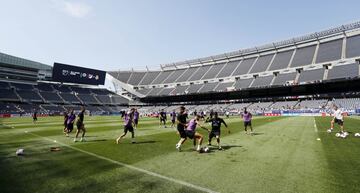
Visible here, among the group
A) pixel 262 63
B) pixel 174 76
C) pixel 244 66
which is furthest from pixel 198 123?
pixel 174 76

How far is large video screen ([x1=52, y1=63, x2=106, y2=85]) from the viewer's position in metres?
86.9

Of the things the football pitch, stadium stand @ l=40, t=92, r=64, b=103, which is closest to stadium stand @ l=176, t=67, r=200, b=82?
stadium stand @ l=40, t=92, r=64, b=103

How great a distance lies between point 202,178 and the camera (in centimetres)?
707

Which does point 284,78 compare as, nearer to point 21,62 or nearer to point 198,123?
point 198,123

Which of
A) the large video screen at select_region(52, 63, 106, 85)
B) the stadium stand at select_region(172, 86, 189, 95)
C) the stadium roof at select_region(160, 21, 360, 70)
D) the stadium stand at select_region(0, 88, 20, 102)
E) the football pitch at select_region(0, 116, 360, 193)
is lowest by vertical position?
the football pitch at select_region(0, 116, 360, 193)

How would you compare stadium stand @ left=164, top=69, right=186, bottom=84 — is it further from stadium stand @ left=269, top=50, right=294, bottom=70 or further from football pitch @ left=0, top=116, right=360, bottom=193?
football pitch @ left=0, top=116, right=360, bottom=193

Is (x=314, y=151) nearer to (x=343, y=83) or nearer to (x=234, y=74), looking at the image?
(x=343, y=83)

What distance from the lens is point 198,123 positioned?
474 inches

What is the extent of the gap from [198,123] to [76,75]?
297 ft

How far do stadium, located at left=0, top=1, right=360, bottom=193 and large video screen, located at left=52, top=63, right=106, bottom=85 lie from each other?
1.32ft

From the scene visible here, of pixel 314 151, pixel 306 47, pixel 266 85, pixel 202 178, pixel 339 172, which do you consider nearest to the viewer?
pixel 202 178

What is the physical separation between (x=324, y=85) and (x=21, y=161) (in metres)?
71.4

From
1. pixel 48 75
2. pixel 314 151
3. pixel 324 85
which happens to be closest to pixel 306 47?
pixel 324 85

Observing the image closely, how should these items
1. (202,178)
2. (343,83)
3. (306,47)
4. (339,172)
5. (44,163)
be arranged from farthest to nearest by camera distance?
1. (306,47)
2. (343,83)
3. (44,163)
4. (339,172)
5. (202,178)
